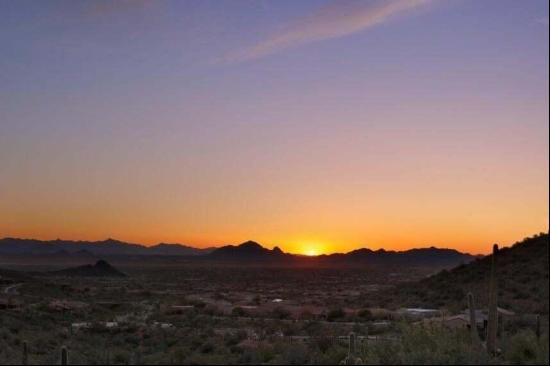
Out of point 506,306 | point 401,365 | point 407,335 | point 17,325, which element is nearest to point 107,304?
point 17,325

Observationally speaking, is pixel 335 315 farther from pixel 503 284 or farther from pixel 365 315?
pixel 503 284

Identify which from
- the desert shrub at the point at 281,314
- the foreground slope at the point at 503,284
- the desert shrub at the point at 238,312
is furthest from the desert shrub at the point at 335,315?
the desert shrub at the point at 238,312

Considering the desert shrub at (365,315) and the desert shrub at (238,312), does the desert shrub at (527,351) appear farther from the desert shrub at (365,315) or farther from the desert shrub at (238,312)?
the desert shrub at (238,312)

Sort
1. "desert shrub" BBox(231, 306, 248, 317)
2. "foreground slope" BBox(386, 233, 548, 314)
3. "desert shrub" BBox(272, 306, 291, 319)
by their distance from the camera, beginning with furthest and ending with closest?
1. "desert shrub" BBox(231, 306, 248, 317)
2. "desert shrub" BBox(272, 306, 291, 319)
3. "foreground slope" BBox(386, 233, 548, 314)

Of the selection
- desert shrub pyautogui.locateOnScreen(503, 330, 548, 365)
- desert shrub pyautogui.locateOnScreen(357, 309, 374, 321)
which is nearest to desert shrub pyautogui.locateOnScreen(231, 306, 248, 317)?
desert shrub pyautogui.locateOnScreen(357, 309, 374, 321)

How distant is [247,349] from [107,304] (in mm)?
36448

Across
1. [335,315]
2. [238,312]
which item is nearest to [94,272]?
[238,312]

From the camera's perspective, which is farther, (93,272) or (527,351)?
(93,272)

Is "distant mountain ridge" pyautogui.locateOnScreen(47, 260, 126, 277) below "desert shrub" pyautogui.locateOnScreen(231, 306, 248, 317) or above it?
above

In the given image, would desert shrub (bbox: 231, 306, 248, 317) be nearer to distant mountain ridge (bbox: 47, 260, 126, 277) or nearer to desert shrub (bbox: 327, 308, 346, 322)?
desert shrub (bbox: 327, 308, 346, 322)

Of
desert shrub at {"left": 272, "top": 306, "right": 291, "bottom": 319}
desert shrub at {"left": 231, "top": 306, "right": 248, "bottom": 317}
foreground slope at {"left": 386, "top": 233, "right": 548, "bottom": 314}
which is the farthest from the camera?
desert shrub at {"left": 231, "top": 306, "right": 248, "bottom": 317}

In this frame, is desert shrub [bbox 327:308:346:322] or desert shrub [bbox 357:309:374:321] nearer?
desert shrub [bbox 357:309:374:321]

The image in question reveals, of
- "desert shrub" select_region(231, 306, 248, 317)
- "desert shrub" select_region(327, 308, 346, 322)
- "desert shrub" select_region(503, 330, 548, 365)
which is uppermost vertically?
"desert shrub" select_region(503, 330, 548, 365)

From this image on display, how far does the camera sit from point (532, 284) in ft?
161
